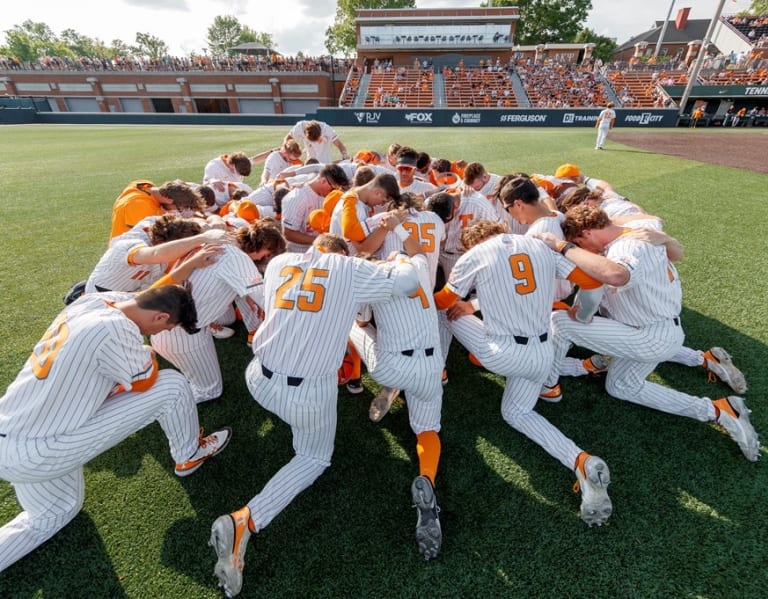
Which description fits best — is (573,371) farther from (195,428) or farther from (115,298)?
(115,298)

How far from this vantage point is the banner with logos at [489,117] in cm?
2320

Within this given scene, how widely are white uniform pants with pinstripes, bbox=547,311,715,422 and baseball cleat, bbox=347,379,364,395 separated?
1.84 meters

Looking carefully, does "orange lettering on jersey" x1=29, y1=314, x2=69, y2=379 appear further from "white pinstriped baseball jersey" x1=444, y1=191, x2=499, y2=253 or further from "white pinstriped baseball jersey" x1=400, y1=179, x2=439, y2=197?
"white pinstriped baseball jersey" x1=400, y1=179, x2=439, y2=197

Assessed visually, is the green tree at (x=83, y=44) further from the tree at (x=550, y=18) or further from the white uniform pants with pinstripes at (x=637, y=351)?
the white uniform pants with pinstripes at (x=637, y=351)

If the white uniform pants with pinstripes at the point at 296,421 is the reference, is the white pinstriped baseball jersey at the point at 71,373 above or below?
above

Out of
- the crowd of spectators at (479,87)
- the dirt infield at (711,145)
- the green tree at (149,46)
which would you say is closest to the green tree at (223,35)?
the green tree at (149,46)

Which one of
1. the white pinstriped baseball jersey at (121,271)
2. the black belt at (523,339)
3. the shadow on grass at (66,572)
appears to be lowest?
the shadow on grass at (66,572)

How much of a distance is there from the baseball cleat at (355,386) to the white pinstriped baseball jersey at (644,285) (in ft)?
7.79

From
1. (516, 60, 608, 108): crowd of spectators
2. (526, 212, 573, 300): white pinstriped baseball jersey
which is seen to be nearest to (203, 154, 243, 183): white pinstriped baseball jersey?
(526, 212, 573, 300): white pinstriped baseball jersey

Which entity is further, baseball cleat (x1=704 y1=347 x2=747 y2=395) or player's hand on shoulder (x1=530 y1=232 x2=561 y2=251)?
baseball cleat (x1=704 y1=347 x2=747 y2=395)

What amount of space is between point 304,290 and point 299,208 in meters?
2.79

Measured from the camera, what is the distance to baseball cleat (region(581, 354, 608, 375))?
3588 millimetres

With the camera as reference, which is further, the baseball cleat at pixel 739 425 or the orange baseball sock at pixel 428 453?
the baseball cleat at pixel 739 425

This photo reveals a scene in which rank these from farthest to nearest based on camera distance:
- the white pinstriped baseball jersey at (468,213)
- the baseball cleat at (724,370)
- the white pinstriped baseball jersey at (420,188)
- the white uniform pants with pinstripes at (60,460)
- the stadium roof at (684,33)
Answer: the stadium roof at (684,33), the white pinstriped baseball jersey at (420,188), the white pinstriped baseball jersey at (468,213), the baseball cleat at (724,370), the white uniform pants with pinstripes at (60,460)
